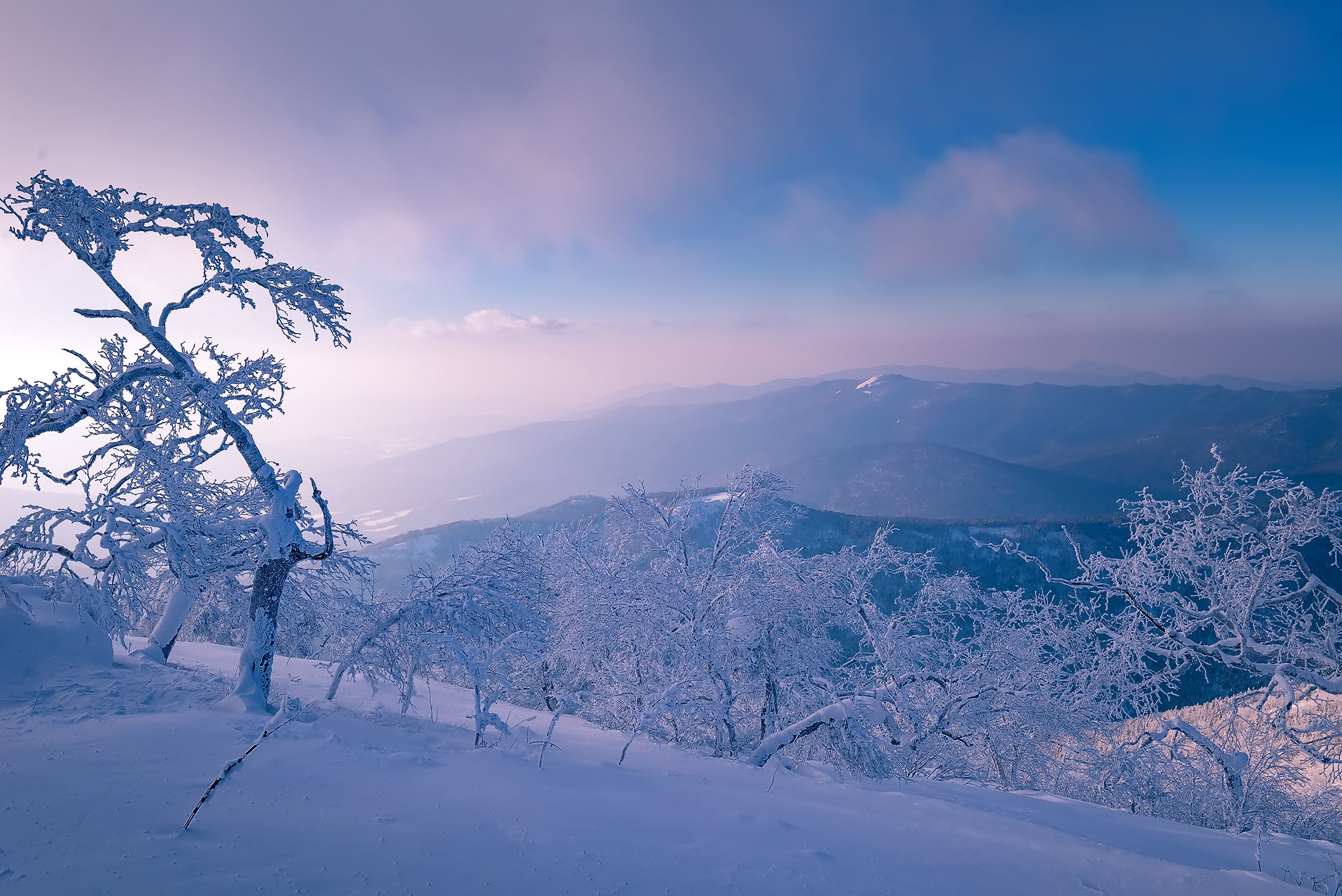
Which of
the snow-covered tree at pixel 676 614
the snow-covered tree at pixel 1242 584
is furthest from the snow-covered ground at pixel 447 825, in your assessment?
the snow-covered tree at pixel 676 614

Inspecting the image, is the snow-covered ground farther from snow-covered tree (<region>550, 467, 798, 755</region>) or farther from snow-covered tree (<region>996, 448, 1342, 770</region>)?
snow-covered tree (<region>550, 467, 798, 755</region>)

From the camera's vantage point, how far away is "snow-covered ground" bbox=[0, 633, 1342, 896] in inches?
161

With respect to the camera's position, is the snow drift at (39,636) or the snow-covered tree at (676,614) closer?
the snow drift at (39,636)

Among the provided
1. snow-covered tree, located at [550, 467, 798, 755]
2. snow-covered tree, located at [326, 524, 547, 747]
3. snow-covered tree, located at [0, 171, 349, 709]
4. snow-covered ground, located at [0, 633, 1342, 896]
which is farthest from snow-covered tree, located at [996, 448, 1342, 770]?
snow-covered tree, located at [0, 171, 349, 709]

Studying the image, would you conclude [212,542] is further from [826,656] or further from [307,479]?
[826,656]

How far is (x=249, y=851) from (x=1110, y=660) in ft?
66.5

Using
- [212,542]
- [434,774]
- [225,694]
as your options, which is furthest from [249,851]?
[212,542]

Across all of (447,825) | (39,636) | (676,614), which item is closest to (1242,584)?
(676,614)

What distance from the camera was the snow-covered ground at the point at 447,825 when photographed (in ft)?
13.4

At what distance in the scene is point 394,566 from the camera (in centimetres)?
13725

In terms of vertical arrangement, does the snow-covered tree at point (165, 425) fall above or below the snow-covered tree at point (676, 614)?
above

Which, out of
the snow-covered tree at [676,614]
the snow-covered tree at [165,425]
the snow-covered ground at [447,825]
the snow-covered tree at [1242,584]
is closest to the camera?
the snow-covered ground at [447,825]

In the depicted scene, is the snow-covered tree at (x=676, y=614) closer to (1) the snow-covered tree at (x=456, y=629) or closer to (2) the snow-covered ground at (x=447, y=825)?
(1) the snow-covered tree at (x=456, y=629)

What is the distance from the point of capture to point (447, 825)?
16.5 feet
